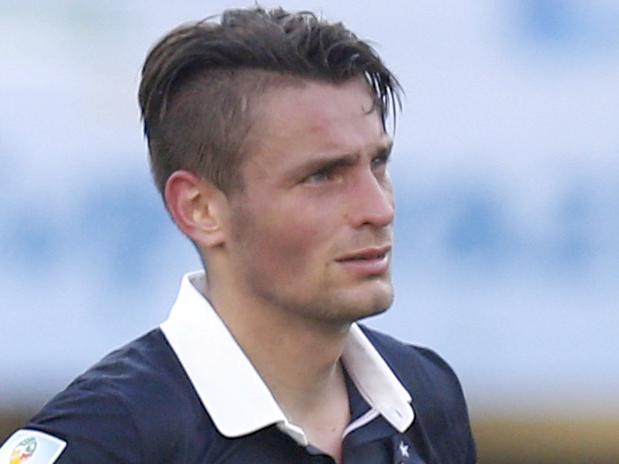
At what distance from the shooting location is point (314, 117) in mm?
2377

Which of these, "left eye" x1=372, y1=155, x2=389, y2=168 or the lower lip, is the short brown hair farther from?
the lower lip

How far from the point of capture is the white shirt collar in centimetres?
236

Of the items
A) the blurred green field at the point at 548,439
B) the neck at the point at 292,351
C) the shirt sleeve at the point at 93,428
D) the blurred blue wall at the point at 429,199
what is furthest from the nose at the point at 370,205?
the blurred green field at the point at 548,439

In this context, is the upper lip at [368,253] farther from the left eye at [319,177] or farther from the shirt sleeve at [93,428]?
the shirt sleeve at [93,428]

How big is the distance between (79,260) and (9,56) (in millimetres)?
546

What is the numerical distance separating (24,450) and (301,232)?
0.45m

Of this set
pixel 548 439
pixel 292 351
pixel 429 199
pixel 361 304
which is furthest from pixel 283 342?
pixel 548 439

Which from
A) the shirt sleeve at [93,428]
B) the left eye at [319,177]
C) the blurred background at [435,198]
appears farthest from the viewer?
the blurred background at [435,198]

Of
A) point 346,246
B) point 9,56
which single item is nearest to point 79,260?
point 9,56

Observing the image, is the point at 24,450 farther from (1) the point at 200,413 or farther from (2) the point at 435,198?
(2) the point at 435,198

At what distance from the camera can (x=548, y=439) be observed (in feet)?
15.5

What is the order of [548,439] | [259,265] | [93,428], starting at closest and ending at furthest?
[93,428] < [259,265] < [548,439]

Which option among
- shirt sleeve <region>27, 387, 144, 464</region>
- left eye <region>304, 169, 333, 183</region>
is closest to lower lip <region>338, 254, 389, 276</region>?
left eye <region>304, 169, 333, 183</region>

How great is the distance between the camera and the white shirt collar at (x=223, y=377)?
236 cm
